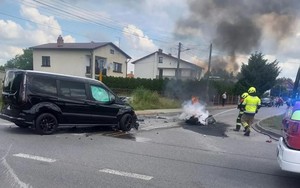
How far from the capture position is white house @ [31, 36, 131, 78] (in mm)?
42625

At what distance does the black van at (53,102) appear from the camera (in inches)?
374

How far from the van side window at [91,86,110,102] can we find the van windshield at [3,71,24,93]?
7.21ft

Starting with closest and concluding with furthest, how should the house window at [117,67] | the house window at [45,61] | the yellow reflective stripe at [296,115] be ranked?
the yellow reflective stripe at [296,115] → the house window at [45,61] → the house window at [117,67]

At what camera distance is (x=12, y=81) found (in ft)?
32.3

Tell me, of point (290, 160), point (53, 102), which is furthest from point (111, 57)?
point (290, 160)

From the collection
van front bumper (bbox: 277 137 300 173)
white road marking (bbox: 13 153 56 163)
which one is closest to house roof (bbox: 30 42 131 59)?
white road marking (bbox: 13 153 56 163)

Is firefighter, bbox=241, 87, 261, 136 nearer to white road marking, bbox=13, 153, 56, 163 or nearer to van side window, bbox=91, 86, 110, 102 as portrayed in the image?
van side window, bbox=91, 86, 110, 102

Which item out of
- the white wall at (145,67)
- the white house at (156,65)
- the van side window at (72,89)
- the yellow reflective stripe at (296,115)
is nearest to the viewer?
the yellow reflective stripe at (296,115)

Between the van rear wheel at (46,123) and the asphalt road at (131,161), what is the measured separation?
0.82ft

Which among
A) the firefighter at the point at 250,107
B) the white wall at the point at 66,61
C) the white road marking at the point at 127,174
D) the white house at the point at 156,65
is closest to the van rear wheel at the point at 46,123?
the white road marking at the point at 127,174

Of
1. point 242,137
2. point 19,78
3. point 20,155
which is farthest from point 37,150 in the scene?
point 242,137

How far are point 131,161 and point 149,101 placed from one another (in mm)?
18068

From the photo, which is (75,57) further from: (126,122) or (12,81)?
(12,81)

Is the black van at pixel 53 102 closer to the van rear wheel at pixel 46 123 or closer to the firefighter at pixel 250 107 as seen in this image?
the van rear wheel at pixel 46 123
